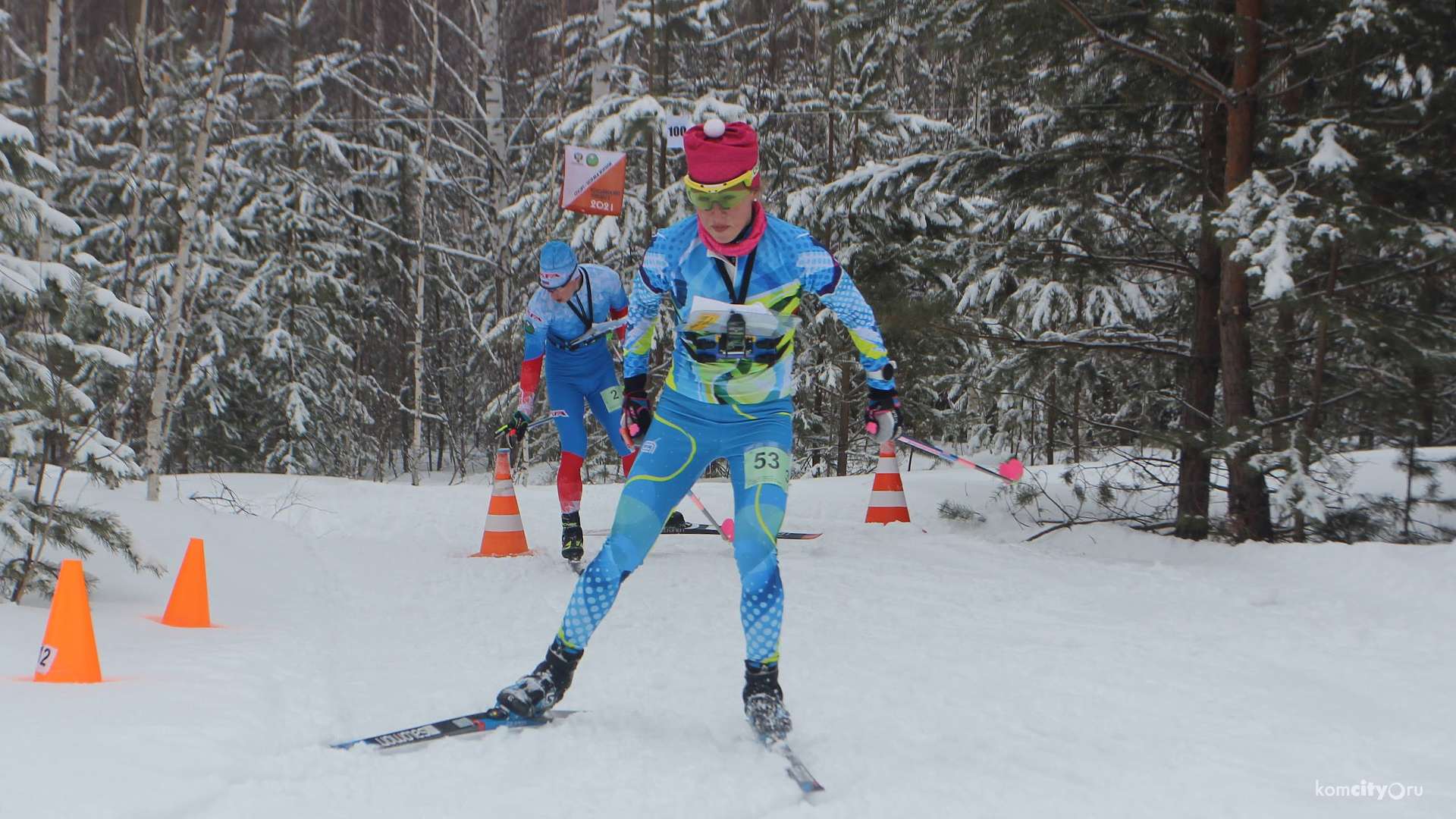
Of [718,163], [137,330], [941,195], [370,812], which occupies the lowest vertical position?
[370,812]

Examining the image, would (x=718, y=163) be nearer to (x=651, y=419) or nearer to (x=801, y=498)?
(x=651, y=419)

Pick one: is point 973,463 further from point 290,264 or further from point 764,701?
point 290,264

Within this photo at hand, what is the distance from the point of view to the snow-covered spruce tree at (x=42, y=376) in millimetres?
4719

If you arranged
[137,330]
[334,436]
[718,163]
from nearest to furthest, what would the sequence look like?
[718,163] → [137,330] → [334,436]

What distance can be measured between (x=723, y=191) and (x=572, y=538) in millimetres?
4184

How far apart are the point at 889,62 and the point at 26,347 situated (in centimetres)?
1338

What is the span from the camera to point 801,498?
448 inches

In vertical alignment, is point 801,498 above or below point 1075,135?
below

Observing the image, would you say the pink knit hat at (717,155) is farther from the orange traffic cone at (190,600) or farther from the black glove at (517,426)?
the black glove at (517,426)

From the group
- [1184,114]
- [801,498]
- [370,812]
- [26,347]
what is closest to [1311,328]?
[1184,114]

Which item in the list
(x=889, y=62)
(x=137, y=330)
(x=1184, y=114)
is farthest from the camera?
(x=889, y=62)

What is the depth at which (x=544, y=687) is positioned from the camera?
11.3 feet

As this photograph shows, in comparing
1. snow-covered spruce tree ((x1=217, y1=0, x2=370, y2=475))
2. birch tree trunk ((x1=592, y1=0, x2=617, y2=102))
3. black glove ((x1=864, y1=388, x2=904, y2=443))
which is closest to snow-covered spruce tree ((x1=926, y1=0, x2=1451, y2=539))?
black glove ((x1=864, y1=388, x2=904, y2=443))

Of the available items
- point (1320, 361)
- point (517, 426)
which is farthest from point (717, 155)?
point (1320, 361)
